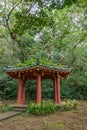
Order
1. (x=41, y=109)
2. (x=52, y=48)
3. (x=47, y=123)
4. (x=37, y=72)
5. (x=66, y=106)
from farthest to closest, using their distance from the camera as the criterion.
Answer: (x=52, y=48) < (x=37, y=72) < (x=66, y=106) < (x=41, y=109) < (x=47, y=123)

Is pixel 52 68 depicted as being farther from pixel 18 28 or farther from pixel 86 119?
pixel 18 28

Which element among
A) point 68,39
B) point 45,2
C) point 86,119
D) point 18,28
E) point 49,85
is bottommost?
point 86,119

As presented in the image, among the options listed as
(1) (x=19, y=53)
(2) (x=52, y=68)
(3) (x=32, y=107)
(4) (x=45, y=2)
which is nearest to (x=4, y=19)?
(1) (x=19, y=53)

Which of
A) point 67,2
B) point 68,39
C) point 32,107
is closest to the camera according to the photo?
point 67,2

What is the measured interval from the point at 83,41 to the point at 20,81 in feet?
31.3

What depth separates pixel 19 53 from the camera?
61.7 ft

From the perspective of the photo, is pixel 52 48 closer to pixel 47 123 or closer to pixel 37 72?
pixel 37 72

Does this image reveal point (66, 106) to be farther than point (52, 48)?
No

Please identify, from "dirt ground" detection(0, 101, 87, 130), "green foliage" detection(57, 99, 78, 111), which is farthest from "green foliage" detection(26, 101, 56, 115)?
"green foliage" detection(57, 99, 78, 111)

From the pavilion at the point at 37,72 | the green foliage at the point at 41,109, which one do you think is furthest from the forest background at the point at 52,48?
the green foliage at the point at 41,109

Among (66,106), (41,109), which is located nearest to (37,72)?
(41,109)

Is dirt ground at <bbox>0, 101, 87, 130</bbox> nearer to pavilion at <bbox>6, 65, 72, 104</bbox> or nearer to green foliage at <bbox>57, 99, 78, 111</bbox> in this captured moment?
green foliage at <bbox>57, 99, 78, 111</bbox>

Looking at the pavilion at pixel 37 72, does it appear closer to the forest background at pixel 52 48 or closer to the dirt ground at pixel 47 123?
the dirt ground at pixel 47 123

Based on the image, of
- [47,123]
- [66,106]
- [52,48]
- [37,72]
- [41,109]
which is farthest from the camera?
[52,48]
